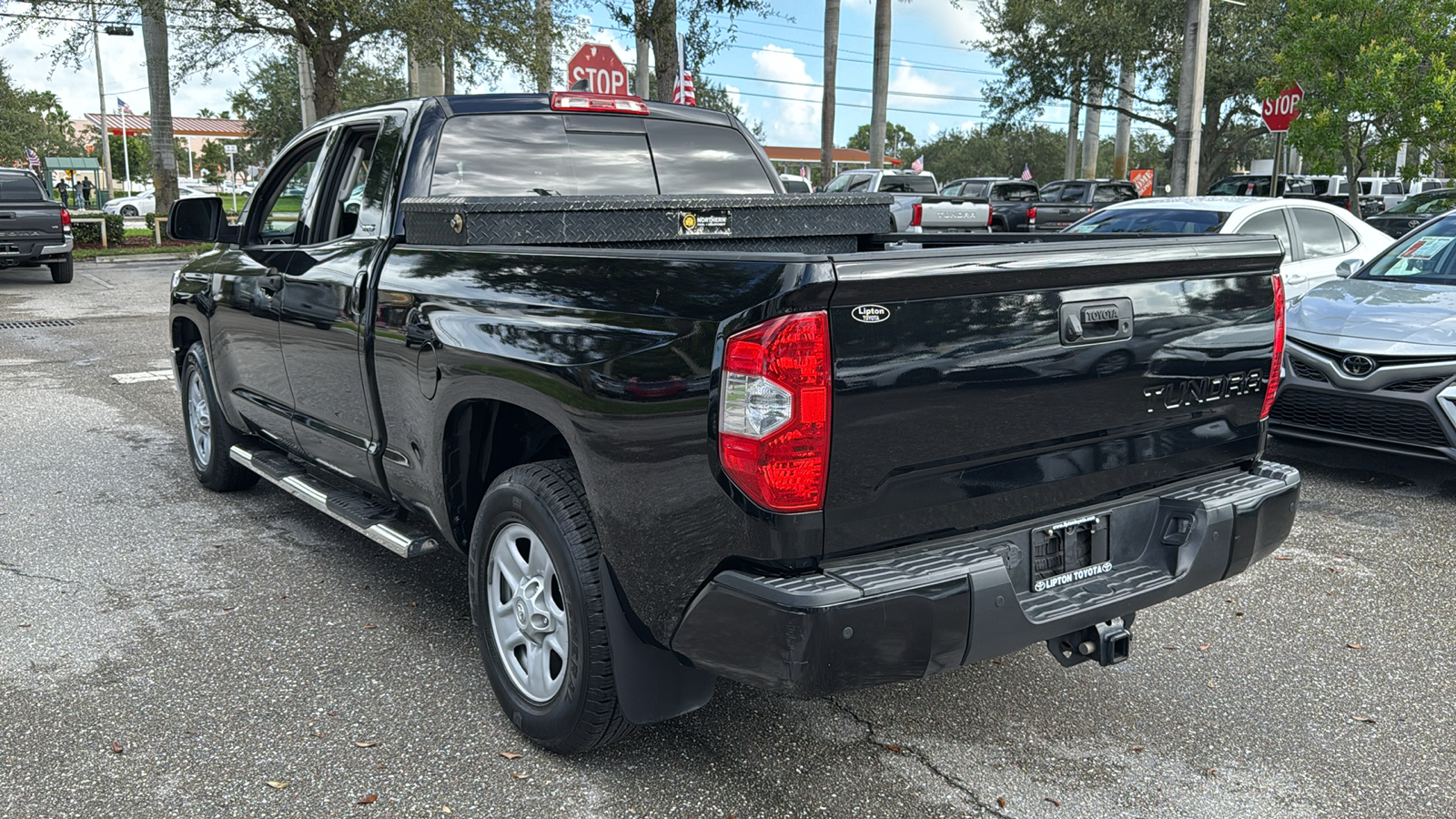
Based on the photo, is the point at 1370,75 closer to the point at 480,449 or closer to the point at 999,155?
the point at 480,449

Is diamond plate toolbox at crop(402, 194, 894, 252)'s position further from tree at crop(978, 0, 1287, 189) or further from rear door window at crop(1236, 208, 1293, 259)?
tree at crop(978, 0, 1287, 189)

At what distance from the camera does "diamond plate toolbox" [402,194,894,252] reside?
11.9 ft

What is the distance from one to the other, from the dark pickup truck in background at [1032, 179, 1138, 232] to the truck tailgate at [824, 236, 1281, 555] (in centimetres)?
2048

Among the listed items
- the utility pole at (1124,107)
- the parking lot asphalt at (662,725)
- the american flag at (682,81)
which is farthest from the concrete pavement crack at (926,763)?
the utility pole at (1124,107)

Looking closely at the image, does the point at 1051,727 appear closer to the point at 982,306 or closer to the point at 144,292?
the point at 982,306

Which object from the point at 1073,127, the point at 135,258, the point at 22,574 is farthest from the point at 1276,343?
the point at 1073,127

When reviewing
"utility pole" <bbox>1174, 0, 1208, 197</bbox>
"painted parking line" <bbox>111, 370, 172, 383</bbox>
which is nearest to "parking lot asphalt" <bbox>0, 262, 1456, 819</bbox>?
"painted parking line" <bbox>111, 370, 172, 383</bbox>

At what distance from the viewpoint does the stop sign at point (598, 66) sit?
1191 centimetres

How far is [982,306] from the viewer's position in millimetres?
2639

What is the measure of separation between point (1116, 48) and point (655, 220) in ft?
115

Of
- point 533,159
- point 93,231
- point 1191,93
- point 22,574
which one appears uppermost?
point 1191,93

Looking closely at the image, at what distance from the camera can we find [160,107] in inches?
1026

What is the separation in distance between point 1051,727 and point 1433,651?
1.68 meters

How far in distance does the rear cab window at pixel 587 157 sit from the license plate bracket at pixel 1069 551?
250 cm
